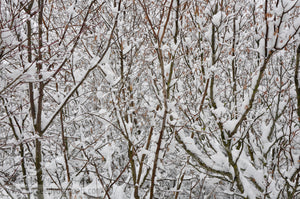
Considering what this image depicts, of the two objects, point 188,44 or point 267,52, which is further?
point 188,44

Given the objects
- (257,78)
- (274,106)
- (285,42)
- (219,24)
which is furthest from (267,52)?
(274,106)

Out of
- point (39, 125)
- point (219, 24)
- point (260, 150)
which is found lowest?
point (260, 150)

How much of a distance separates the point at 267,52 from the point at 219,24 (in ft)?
2.43

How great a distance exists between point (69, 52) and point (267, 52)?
2215mm

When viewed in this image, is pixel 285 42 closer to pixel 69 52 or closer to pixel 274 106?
pixel 274 106

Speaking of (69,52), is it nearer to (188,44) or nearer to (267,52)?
(267,52)

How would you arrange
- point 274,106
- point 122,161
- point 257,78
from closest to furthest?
point 257,78
point 274,106
point 122,161

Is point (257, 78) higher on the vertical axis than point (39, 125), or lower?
higher

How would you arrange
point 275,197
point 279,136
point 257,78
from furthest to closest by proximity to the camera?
point 279,136, point 275,197, point 257,78

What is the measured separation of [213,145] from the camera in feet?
13.8

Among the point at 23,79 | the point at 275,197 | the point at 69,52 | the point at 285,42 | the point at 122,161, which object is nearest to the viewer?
the point at 23,79

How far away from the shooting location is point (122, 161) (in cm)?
693

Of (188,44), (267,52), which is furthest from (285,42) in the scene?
(188,44)

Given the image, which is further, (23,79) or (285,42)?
(285,42)
